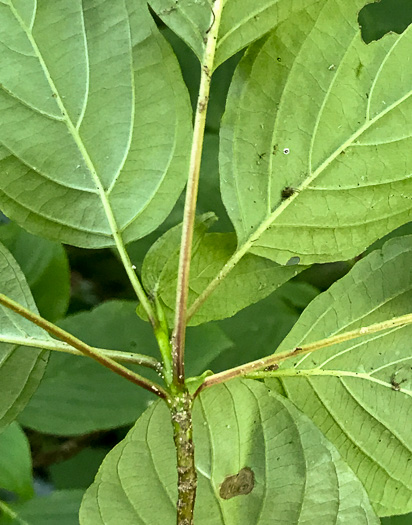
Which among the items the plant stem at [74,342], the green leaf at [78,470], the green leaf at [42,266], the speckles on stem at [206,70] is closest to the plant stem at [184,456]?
the plant stem at [74,342]

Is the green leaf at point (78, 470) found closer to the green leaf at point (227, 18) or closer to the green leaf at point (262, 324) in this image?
the green leaf at point (262, 324)

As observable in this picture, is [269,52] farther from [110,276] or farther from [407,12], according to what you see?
[110,276]

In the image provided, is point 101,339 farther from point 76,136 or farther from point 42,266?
point 76,136

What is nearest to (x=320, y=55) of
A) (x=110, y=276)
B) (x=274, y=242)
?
(x=274, y=242)

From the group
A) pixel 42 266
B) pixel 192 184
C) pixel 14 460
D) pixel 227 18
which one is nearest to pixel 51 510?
pixel 14 460

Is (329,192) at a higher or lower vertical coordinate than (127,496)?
higher

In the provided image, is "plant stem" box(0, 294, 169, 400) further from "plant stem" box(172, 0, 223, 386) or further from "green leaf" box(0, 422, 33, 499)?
"green leaf" box(0, 422, 33, 499)
